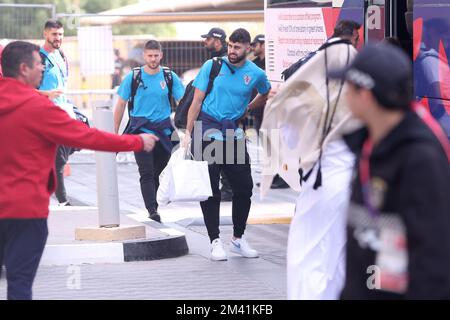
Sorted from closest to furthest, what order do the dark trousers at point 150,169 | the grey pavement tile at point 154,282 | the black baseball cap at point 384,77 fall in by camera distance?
the black baseball cap at point 384,77
the grey pavement tile at point 154,282
the dark trousers at point 150,169

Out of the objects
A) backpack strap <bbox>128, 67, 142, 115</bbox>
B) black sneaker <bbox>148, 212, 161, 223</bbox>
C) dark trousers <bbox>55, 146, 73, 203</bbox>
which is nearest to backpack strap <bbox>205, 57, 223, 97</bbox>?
backpack strap <bbox>128, 67, 142, 115</bbox>

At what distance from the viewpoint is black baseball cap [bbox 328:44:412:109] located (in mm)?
3912

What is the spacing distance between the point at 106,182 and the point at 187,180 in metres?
1.11

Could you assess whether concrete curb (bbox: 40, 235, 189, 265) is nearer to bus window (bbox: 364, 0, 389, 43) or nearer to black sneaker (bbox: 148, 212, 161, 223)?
black sneaker (bbox: 148, 212, 161, 223)

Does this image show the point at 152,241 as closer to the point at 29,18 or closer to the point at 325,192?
the point at 325,192

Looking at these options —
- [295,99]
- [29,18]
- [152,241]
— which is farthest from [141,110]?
[29,18]

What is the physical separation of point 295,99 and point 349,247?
2.67 meters

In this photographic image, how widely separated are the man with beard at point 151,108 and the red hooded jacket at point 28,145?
6266 millimetres

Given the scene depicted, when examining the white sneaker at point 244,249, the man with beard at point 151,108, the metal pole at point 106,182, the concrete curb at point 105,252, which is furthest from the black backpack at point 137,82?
the white sneaker at point 244,249

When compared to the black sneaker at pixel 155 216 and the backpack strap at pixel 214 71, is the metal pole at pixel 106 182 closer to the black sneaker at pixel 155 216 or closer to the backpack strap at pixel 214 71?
the backpack strap at pixel 214 71

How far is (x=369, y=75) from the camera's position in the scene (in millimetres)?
3938

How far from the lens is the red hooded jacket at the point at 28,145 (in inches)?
242

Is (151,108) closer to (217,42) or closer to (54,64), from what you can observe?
(217,42)

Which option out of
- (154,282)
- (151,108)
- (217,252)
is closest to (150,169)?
(151,108)
